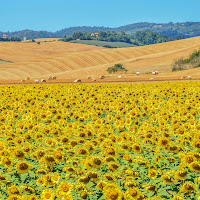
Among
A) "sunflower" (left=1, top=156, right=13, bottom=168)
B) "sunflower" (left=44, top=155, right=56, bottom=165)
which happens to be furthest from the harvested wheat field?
"sunflower" (left=1, top=156, right=13, bottom=168)

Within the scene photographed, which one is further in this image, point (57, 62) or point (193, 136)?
point (57, 62)

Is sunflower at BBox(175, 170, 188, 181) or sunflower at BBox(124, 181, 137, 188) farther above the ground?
sunflower at BBox(175, 170, 188, 181)

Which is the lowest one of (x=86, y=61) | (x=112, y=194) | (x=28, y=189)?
(x=28, y=189)

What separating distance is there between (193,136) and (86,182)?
3.45 metres

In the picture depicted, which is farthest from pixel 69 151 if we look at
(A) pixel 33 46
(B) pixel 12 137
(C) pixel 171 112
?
(A) pixel 33 46

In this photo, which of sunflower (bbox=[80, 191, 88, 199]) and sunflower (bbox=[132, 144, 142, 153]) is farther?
sunflower (bbox=[132, 144, 142, 153])

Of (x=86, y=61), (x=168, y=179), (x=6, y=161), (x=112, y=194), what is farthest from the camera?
(x=86, y=61)

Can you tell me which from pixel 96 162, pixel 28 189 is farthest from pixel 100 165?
pixel 28 189

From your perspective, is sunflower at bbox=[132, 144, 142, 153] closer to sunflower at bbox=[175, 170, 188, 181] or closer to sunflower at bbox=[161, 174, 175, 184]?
sunflower at bbox=[161, 174, 175, 184]

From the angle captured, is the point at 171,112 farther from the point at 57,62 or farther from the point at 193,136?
the point at 57,62

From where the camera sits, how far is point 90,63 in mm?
116312

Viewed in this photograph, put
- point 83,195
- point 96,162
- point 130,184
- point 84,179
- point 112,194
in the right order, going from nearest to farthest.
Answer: point 112,194 < point 83,195 < point 130,184 < point 84,179 < point 96,162

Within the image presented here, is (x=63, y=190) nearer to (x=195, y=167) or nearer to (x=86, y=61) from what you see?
(x=195, y=167)

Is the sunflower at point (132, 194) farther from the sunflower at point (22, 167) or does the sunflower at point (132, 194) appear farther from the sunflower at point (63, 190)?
the sunflower at point (22, 167)
